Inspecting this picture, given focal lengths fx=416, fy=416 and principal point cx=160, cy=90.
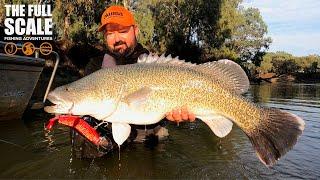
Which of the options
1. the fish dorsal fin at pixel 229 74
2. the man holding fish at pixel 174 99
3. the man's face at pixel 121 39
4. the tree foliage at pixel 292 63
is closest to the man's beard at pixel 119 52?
the man's face at pixel 121 39

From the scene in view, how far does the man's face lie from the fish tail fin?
2136 mm

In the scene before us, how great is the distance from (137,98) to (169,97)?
0.93 feet

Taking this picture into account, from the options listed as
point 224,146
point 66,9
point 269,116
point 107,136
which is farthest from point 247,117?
point 66,9

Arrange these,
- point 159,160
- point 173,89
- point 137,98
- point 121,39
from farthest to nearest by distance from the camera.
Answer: point 159,160 → point 121,39 → point 173,89 → point 137,98

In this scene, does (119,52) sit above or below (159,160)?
above

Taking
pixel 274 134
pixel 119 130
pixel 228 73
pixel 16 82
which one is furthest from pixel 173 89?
pixel 16 82

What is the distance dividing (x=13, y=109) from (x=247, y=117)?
270 inches

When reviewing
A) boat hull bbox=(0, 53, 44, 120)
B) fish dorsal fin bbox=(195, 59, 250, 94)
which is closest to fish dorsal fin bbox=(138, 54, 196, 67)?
fish dorsal fin bbox=(195, 59, 250, 94)

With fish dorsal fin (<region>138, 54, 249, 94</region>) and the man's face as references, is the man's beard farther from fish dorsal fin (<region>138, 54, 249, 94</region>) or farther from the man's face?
fish dorsal fin (<region>138, 54, 249, 94</region>)

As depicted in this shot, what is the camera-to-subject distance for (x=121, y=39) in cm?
497

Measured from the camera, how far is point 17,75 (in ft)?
28.3

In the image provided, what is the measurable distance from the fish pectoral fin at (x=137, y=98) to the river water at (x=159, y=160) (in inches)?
83.0

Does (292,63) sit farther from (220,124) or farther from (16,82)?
(220,124)

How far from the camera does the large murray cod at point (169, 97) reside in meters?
3.42
